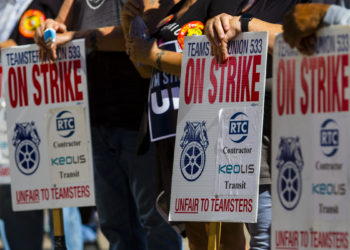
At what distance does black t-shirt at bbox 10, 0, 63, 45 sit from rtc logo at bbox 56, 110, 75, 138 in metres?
0.88

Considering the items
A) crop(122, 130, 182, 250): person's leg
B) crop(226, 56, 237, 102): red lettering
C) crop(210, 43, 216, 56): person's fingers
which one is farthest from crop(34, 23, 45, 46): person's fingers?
crop(226, 56, 237, 102): red lettering

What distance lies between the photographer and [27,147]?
5.09 m

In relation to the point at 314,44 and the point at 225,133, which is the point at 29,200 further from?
the point at 314,44

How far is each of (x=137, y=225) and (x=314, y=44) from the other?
2.04 metres

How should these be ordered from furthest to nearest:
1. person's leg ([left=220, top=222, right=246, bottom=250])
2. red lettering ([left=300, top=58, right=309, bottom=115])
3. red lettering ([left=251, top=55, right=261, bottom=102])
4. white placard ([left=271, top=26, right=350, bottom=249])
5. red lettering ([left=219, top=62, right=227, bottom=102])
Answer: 1. person's leg ([left=220, top=222, right=246, bottom=250])
2. red lettering ([left=219, top=62, right=227, bottom=102])
3. red lettering ([left=251, top=55, right=261, bottom=102])
4. red lettering ([left=300, top=58, right=309, bottom=115])
5. white placard ([left=271, top=26, right=350, bottom=249])

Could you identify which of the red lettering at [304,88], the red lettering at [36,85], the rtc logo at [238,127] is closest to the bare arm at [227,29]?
the rtc logo at [238,127]

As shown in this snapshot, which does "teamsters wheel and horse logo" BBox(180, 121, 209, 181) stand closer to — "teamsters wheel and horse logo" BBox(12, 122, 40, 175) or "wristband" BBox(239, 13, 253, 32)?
"wristband" BBox(239, 13, 253, 32)

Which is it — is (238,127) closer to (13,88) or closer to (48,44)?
(48,44)

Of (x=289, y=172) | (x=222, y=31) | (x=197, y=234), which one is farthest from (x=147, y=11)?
(x=289, y=172)

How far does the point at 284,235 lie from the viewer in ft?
12.3

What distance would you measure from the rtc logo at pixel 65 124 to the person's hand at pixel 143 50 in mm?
530

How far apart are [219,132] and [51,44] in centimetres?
130

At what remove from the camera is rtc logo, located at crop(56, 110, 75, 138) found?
4973mm

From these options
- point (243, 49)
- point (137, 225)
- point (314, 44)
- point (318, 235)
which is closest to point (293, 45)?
point (314, 44)
